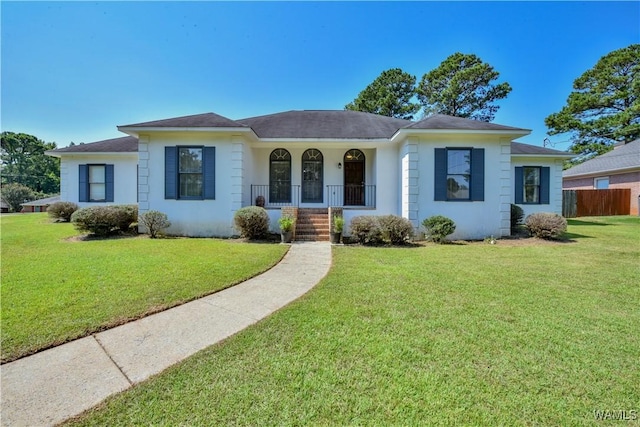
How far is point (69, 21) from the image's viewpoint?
7660 millimetres

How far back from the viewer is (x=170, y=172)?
974cm

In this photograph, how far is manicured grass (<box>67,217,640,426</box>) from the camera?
6.29 feet

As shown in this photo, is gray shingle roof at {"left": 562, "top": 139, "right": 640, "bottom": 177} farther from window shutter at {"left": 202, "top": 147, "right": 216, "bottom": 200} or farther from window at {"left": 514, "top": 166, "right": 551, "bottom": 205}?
window shutter at {"left": 202, "top": 147, "right": 216, "bottom": 200}

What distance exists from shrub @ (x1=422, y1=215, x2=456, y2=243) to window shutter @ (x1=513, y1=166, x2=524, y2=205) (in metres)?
7.00

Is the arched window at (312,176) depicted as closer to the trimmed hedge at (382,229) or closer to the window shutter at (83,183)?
the trimmed hedge at (382,229)

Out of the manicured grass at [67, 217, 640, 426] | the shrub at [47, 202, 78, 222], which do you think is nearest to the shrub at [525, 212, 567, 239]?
the manicured grass at [67, 217, 640, 426]

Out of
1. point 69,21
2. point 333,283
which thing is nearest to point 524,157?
point 333,283

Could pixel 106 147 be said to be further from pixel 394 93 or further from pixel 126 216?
pixel 394 93

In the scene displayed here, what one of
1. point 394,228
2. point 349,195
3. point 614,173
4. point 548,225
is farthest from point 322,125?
point 614,173

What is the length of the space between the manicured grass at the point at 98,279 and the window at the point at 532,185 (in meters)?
12.8

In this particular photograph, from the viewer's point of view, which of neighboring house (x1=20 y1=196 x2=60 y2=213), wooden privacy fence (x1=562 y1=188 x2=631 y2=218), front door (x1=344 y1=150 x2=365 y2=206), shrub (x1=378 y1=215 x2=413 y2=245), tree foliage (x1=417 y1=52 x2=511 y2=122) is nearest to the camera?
shrub (x1=378 y1=215 x2=413 y2=245)

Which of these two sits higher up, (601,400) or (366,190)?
(366,190)

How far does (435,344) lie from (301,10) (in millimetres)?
11807

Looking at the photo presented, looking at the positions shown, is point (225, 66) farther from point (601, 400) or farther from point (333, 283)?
point (601, 400)
